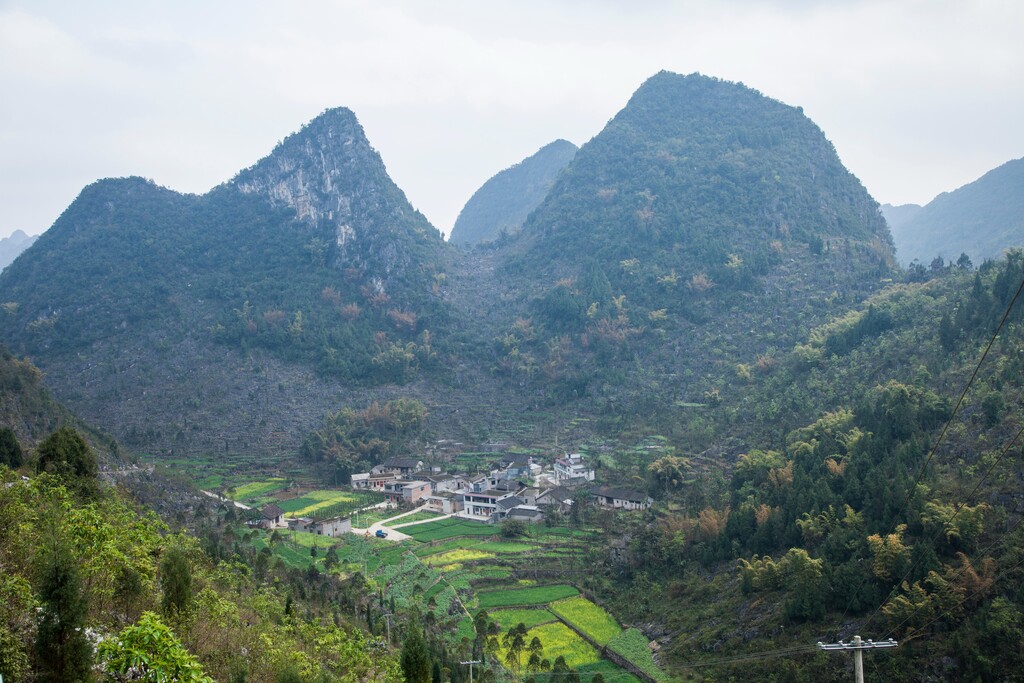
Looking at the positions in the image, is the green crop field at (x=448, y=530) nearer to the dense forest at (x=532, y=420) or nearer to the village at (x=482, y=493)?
the dense forest at (x=532, y=420)

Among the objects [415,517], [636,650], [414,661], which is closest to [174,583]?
[414,661]

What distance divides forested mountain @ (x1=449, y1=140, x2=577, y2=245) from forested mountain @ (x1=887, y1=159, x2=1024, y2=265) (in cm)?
5756

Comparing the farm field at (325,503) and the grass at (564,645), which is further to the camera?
the farm field at (325,503)

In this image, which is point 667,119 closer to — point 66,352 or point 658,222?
point 658,222

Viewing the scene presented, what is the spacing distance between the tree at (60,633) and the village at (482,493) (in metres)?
24.8

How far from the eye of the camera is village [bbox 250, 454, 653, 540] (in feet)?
105

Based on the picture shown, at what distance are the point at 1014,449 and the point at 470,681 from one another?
16271mm

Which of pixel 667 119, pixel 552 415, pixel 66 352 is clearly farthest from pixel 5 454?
pixel 667 119

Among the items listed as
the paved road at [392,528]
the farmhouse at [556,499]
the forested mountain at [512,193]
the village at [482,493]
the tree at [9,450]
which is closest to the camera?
the tree at [9,450]

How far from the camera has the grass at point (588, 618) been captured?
69.3 ft

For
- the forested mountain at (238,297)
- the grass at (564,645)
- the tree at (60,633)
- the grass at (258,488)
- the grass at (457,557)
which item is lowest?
the grass at (564,645)

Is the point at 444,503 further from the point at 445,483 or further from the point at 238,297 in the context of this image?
the point at 238,297

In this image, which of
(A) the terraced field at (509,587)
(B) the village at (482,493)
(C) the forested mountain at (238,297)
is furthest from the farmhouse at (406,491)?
(C) the forested mountain at (238,297)

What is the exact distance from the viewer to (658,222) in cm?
6975
